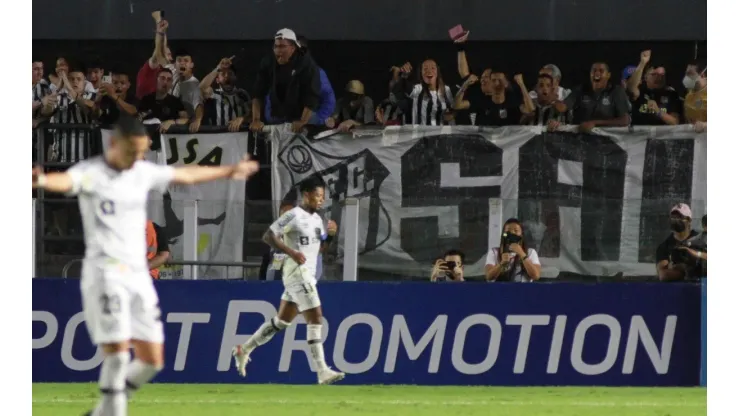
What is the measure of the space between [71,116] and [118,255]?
776 cm

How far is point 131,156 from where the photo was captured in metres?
8.80

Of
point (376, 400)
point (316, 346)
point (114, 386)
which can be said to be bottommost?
point (376, 400)

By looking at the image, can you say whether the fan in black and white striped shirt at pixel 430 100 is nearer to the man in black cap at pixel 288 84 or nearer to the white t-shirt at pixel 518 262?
the man in black cap at pixel 288 84

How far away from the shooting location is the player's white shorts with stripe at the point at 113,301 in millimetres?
8664

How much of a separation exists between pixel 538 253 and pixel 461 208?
0.86 m

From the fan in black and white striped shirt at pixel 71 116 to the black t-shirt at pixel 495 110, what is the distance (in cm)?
407

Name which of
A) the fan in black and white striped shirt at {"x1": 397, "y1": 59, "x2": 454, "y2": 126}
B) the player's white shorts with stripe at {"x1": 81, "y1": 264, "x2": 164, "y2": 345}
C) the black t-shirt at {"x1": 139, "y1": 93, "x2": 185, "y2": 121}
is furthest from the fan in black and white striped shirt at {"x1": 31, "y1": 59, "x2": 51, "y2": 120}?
the player's white shorts with stripe at {"x1": 81, "y1": 264, "x2": 164, "y2": 345}

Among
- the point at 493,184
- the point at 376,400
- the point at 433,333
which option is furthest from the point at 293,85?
the point at 376,400

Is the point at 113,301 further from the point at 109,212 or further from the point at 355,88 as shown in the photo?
the point at 355,88

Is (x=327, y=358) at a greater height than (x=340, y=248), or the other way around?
(x=340, y=248)

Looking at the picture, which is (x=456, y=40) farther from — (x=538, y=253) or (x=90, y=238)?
(x=90, y=238)

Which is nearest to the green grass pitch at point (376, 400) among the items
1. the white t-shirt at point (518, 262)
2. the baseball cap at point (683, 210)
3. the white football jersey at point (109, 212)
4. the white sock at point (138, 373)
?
the white t-shirt at point (518, 262)

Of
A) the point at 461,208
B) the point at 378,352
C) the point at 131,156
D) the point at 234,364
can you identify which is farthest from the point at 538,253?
the point at 131,156

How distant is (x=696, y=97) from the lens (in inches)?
611
